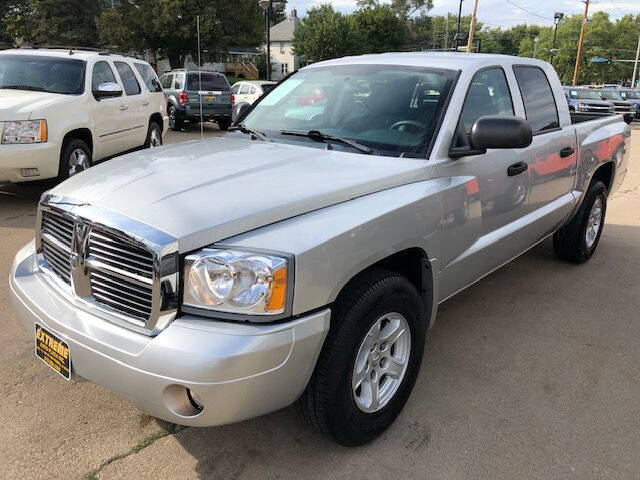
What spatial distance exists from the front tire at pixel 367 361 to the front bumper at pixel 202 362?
0.41ft

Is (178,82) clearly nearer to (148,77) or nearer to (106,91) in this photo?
(148,77)

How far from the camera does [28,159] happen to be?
626 centimetres

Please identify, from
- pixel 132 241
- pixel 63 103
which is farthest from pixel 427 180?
pixel 63 103

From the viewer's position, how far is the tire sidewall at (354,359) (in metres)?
2.31

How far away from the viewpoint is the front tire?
2.29 m

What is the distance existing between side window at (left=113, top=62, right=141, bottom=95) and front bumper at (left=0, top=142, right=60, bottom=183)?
2442 mm

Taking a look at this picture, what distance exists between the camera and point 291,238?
7.05 feet

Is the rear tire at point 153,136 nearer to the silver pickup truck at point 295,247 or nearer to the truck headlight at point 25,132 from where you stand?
the truck headlight at point 25,132

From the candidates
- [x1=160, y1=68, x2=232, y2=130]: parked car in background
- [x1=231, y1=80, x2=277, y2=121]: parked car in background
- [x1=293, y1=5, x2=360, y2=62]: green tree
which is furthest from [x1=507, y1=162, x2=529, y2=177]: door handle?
[x1=293, y1=5, x2=360, y2=62]: green tree

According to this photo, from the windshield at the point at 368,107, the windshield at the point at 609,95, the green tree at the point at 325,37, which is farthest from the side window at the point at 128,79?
the green tree at the point at 325,37

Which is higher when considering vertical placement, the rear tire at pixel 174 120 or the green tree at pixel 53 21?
the green tree at pixel 53 21

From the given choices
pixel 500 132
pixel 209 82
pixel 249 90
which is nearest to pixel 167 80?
pixel 209 82

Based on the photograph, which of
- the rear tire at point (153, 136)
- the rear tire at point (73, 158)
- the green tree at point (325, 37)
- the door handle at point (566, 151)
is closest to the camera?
the door handle at point (566, 151)

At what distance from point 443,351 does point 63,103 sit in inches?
217
